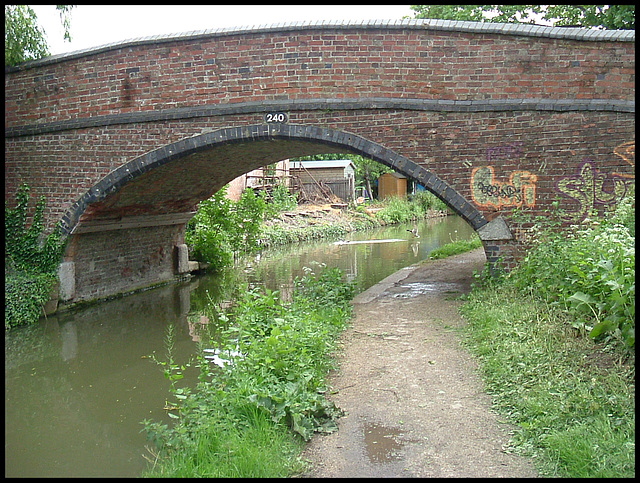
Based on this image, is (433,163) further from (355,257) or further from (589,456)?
(355,257)

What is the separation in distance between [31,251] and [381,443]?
25.3ft

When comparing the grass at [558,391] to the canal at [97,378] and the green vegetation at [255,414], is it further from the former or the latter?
the canal at [97,378]

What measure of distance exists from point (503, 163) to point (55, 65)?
6.96 meters

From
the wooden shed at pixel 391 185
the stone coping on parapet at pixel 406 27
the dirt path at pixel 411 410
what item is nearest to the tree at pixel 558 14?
the stone coping on parapet at pixel 406 27

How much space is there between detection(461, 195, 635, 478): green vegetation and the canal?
268 cm

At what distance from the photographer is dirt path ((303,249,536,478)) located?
140 inches

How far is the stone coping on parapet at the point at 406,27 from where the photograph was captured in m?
7.77

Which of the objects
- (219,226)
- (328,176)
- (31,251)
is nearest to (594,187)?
(31,251)

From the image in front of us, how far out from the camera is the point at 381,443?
3.87 m

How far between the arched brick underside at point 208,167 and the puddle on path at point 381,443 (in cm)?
463

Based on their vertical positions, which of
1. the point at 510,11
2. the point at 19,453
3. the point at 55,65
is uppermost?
Answer: the point at 510,11

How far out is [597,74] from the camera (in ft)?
25.6

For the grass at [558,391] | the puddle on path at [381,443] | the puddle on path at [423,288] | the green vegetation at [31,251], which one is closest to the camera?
the grass at [558,391]

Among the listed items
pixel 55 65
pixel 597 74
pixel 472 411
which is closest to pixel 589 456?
pixel 472 411
